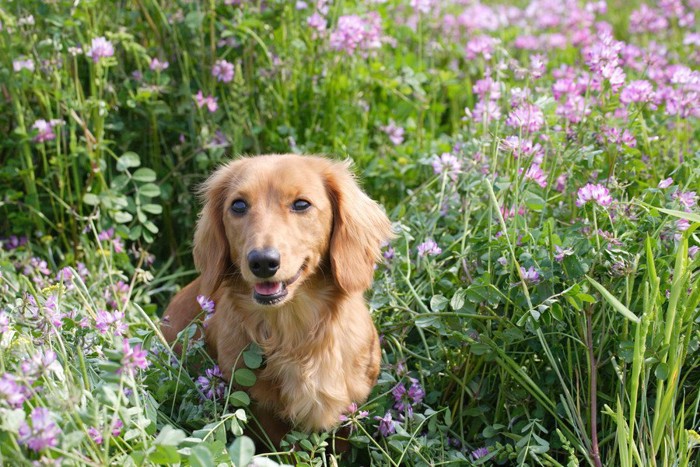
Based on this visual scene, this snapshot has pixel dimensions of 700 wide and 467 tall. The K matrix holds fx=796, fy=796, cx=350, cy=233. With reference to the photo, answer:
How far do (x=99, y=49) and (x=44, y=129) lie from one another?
1.37ft

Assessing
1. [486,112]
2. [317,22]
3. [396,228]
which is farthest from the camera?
[317,22]

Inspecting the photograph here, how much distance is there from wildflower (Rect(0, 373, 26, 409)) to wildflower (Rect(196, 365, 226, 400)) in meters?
0.78

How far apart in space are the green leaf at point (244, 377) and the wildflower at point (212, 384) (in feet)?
0.27

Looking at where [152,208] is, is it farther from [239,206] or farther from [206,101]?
[239,206]

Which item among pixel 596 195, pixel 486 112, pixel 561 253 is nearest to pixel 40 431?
pixel 561 253

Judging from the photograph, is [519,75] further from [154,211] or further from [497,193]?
[154,211]

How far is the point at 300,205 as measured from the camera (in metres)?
2.57

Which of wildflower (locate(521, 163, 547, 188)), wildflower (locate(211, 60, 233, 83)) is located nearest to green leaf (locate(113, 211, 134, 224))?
wildflower (locate(211, 60, 233, 83))

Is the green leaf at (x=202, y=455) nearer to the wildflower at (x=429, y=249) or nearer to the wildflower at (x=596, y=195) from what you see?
the wildflower at (x=429, y=249)

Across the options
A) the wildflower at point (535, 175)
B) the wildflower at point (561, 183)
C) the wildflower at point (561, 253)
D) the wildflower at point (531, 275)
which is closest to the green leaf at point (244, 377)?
the wildflower at point (531, 275)

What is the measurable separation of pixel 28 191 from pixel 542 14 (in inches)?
146

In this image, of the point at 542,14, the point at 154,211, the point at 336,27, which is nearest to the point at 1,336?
the point at 154,211

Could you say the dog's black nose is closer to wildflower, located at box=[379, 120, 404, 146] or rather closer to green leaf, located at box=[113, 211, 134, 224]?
green leaf, located at box=[113, 211, 134, 224]

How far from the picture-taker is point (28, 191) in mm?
3500
